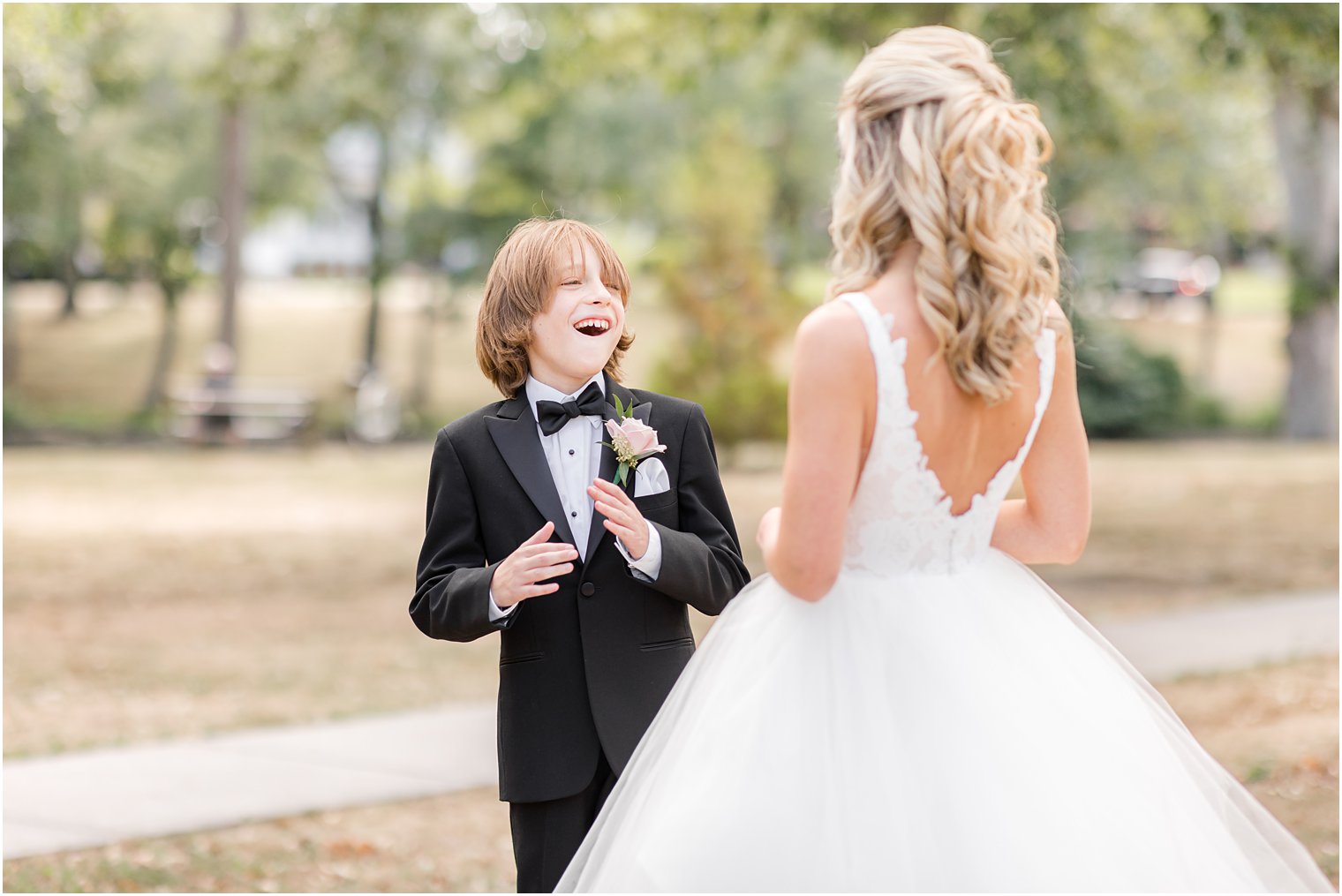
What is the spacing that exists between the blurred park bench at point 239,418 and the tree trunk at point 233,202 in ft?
4.49

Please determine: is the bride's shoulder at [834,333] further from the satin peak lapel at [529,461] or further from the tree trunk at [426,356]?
the tree trunk at [426,356]

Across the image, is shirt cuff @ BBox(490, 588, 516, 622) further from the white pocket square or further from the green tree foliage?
the green tree foliage

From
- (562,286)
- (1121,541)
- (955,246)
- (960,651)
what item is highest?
(955,246)

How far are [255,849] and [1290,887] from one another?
3842mm

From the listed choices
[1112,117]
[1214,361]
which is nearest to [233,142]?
[1112,117]

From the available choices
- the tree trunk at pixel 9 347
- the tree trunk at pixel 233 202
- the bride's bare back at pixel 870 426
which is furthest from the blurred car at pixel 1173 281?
the bride's bare back at pixel 870 426

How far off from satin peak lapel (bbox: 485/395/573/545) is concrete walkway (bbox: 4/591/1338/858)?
343 cm

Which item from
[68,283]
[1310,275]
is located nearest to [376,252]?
[68,283]

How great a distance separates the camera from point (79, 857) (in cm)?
538

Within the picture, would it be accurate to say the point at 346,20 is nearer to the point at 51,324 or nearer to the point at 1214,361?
the point at 51,324

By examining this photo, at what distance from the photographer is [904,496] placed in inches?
99.3

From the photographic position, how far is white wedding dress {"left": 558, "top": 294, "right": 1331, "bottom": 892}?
2430mm

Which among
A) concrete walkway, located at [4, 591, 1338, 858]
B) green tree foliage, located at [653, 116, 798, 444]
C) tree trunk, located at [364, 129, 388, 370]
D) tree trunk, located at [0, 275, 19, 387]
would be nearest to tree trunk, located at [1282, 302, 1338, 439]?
green tree foliage, located at [653, 116, 798, 444]

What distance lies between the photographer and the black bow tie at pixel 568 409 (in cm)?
296
